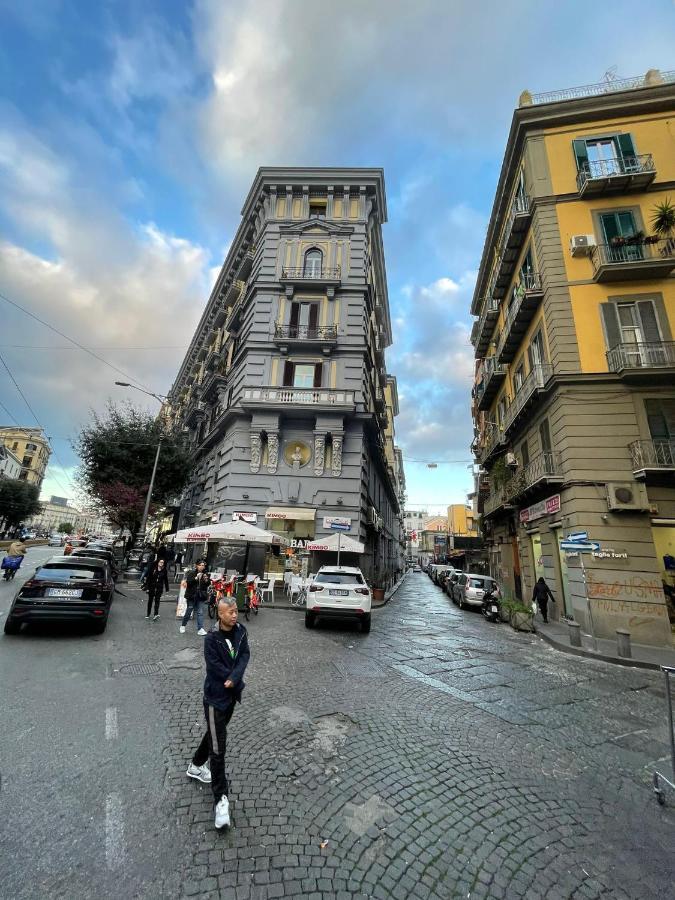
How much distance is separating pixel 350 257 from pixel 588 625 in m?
22.5

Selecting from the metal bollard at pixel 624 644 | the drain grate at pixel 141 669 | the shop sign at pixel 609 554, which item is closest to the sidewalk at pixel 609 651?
the metal bollard at pixel 624 644

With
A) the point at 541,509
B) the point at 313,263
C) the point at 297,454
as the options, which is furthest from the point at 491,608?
the point at 313,263

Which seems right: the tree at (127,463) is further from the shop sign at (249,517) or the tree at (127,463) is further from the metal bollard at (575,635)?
the metal bollard at (575,635)

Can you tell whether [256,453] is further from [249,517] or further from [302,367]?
[302,367]

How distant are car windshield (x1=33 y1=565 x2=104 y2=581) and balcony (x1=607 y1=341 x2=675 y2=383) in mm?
17240

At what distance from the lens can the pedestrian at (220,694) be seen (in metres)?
3.27

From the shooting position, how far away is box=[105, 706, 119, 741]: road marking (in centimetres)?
453

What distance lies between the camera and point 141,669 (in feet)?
23.3

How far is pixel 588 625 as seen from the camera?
12836 mm

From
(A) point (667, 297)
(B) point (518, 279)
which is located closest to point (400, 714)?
(A) point (667, 297)

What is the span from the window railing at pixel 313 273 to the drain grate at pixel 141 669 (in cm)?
2176

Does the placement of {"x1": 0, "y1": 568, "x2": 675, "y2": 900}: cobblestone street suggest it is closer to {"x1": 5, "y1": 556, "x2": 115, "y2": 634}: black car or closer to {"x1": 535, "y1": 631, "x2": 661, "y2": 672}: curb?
{"x1": 5, "y1": 556, "x2": 115, "y2": 634}: black car

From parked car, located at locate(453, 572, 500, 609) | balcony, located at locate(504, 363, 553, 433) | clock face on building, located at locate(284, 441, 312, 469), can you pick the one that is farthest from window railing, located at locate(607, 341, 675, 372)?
clock face on building, located at locate(284, 441, 312, 469)

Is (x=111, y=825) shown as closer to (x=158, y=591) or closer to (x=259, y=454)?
(x=158, y=591)
